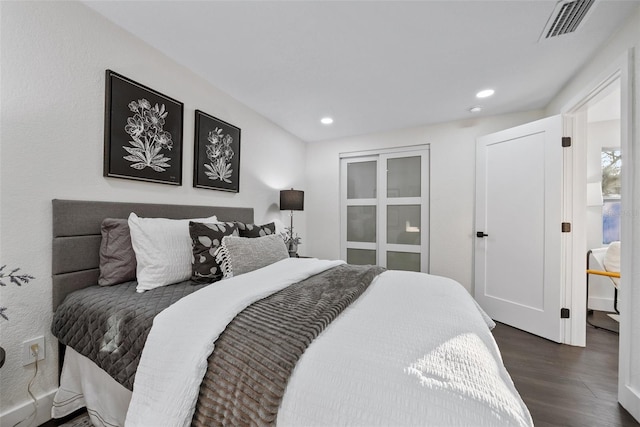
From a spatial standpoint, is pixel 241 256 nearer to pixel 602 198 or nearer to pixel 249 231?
pixel 249 231

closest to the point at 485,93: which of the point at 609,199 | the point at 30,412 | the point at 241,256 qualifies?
the point at 609,199

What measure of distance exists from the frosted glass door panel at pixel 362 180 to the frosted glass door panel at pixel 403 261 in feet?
2.99

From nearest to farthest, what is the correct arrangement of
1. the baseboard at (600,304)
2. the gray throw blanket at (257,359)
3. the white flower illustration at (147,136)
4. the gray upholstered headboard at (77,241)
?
the gray throw blanket at (257,359)
the gray upholstered headboard at (77,241)
the white flower illustration at (147,136)
the baseboard at (600,304)

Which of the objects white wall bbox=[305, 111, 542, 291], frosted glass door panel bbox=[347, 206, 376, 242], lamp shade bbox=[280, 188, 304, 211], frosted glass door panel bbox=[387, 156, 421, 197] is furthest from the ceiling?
frosted glass door panel bbox=[347, 206, 376, 242]

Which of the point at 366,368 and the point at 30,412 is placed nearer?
the point at 366,368

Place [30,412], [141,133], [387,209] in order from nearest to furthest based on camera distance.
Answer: [30,412]
[141,133]
[387,209]

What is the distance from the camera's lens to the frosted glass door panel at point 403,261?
358cm

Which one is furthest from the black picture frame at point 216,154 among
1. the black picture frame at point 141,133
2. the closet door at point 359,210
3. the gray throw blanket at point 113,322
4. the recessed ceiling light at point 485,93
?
the recessed ceiling light at point 485,93

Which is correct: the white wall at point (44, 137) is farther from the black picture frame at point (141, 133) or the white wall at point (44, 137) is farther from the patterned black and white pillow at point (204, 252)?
the patterned black and white pillow at point (204, 252)

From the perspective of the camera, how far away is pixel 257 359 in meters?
0.80

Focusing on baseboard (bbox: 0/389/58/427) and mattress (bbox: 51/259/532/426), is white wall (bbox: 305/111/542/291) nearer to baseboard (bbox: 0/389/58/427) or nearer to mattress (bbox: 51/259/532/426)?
mattress (bbox: 51/259/532/426)

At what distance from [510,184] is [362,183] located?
1.84 metres

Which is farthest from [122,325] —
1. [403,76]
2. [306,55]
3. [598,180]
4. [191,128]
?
[598,180]

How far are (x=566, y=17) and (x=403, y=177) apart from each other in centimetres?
222
